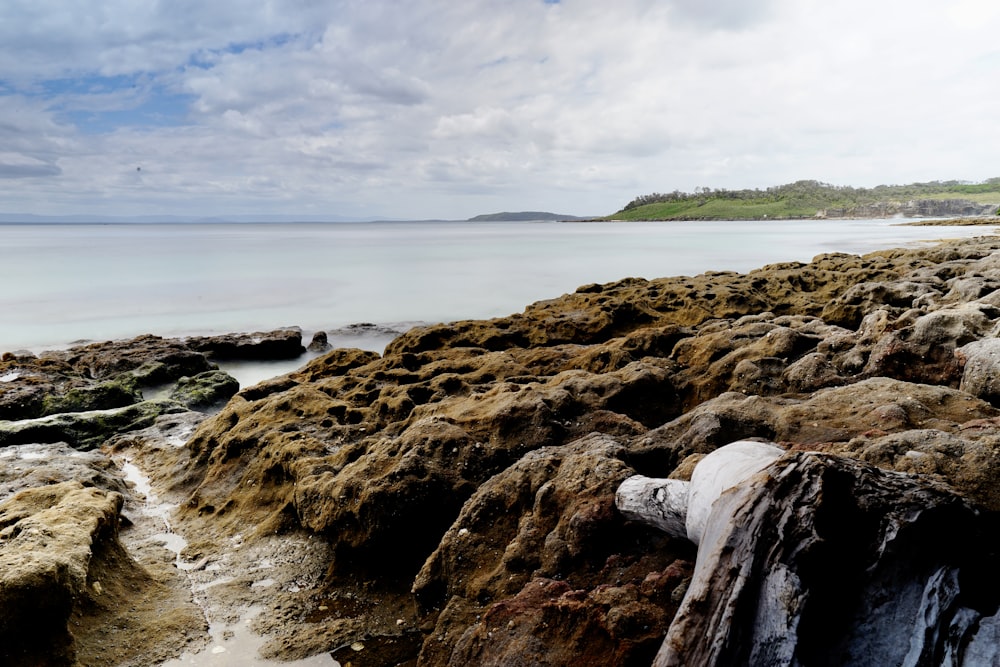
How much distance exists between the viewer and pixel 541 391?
22.4 feet

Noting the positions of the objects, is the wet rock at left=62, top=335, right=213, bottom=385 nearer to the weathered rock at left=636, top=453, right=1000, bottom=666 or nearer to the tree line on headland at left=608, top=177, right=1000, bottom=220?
the weathered rock at left=636, top=453, right=1000, bottom=666

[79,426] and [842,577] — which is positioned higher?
[842,577]

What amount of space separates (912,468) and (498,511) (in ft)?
9.20

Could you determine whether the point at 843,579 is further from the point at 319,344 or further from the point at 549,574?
the point at 319,344

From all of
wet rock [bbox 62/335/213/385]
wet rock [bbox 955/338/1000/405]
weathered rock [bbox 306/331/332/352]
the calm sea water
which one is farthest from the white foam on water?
the calm sea water

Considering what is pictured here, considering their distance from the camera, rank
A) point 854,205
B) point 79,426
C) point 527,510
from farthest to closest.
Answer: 1. point 854,205
2. point 79,426
3. point 527,510

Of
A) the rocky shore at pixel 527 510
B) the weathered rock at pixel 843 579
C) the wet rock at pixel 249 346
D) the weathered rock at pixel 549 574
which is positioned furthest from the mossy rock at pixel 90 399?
the weathered rock at pixel 843 579

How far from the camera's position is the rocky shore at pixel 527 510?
266 centimetres

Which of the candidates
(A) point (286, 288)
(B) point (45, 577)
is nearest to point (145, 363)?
(B) point (45, 577)

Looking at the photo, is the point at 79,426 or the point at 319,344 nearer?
the point at 79,426

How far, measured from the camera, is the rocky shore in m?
2.66

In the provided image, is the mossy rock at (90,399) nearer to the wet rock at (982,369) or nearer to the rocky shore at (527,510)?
the rocky shore at (527,510)

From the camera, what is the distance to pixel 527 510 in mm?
4793

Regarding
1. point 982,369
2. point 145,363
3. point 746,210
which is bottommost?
point 145,363
